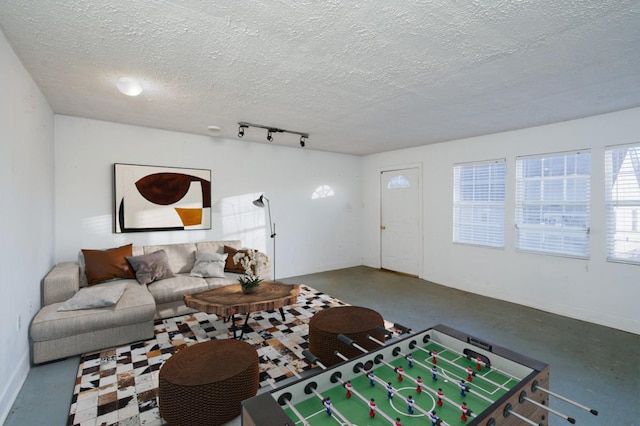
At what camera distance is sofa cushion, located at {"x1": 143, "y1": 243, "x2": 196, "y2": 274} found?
4.13m

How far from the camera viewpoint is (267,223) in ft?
17.8

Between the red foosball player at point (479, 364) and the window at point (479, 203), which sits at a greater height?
the window at point (479, 203)

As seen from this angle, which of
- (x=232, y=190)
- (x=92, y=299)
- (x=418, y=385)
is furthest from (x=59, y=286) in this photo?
(x=418, y=385)

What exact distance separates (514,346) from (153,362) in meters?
3.42

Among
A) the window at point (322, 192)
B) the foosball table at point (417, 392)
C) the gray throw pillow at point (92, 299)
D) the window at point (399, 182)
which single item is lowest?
the gray throw pillow at point (92, 299)

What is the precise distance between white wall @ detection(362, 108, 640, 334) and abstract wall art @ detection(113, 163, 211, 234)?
369 centimetres

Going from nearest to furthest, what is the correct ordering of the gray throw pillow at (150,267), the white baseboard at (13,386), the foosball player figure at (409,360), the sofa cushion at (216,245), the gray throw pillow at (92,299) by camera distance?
the foosball player figure at (409,360) → the white baseboard at (13,386) → the gray throw pillow at (92,299) → the gray throw pillow at (150,267) → the sofa cushion at (216,245)

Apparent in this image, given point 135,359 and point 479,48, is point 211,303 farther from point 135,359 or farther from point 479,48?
point 479,48

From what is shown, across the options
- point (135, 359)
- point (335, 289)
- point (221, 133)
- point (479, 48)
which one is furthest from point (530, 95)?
point (135, 359)

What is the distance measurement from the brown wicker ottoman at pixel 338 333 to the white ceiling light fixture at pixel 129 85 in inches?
100

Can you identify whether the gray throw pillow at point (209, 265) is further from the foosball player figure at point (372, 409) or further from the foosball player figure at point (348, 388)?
the foosball player figure at point (372, 409)

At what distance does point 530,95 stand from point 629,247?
7.00 ft

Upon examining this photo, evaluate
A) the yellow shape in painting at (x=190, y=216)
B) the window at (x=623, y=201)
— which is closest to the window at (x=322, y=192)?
the yellow shape in painting at (x=190, y=216)

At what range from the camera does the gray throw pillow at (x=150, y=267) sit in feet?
11.9
